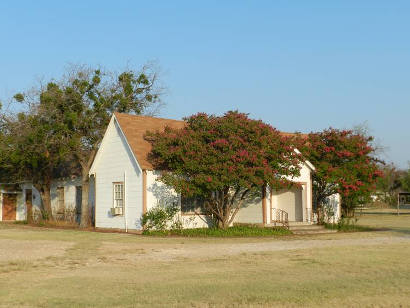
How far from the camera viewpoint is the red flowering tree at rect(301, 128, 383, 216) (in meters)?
27.1

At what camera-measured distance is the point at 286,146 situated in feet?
75.8

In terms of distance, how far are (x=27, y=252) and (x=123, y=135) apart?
10.5 meters

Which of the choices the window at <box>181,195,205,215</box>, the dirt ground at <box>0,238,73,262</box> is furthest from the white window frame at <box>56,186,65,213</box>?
the dirt ground at <box>0,238,73,262</box>

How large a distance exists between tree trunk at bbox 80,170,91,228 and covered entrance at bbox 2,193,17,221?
10.8 metres

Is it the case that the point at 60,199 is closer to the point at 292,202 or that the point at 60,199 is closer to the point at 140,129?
the point at 140,129

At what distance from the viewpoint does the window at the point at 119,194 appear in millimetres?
25766

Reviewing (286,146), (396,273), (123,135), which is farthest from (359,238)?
(123,135)

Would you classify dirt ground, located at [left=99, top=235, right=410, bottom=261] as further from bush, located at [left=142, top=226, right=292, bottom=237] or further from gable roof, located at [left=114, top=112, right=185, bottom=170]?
gable roof, located at [left=114, top=112, right=185, bottom=170]

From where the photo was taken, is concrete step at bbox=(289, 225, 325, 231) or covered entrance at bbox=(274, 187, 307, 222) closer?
concrete step at bbox=(289, 225, 325, 231)

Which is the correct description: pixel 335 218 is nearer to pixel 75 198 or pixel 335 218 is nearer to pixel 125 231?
pixel 125 231

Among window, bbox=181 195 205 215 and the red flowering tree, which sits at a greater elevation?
the red flowering tree

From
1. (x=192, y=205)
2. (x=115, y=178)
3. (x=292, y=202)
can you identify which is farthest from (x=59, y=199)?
(x=292, y=202)

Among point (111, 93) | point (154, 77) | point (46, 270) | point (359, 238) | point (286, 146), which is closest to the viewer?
point (46, 270)

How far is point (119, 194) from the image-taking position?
2605 cm
